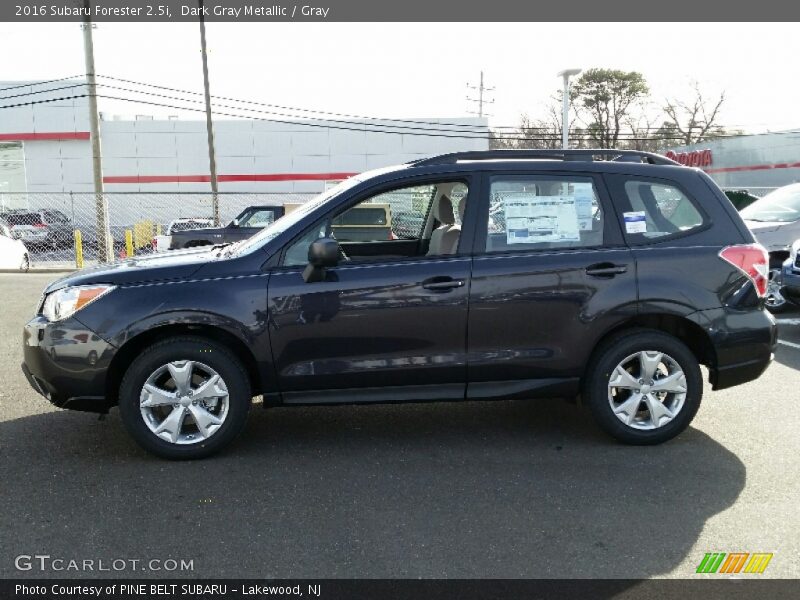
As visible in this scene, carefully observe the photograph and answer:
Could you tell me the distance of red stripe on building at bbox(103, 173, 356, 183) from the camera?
41.4 metres

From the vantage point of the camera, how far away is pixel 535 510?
13.2ft

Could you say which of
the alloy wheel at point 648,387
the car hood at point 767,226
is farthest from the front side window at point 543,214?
the car hood at point 767,226

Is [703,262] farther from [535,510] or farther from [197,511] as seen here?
[197,511]

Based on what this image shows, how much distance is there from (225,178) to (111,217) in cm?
687

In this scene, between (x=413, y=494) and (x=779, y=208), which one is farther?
(x=779, y=208)

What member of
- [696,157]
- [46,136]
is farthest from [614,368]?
[46,136]

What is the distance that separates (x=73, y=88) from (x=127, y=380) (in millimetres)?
41390

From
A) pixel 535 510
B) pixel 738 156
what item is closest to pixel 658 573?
pixel 535 510

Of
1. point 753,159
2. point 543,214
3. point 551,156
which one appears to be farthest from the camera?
point 753,159

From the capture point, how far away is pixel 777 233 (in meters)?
10.3

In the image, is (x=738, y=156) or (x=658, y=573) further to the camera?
(x=738, y=156)

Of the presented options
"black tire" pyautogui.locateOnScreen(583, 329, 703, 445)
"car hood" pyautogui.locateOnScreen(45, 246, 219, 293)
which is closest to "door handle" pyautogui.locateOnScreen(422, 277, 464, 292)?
"black tire" pyautogui.locateOnScreen(583, 329, 703, 445)

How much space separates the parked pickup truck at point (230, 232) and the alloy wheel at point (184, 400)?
11258mm

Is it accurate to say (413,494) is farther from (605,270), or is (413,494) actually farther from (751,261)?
(751,261)
